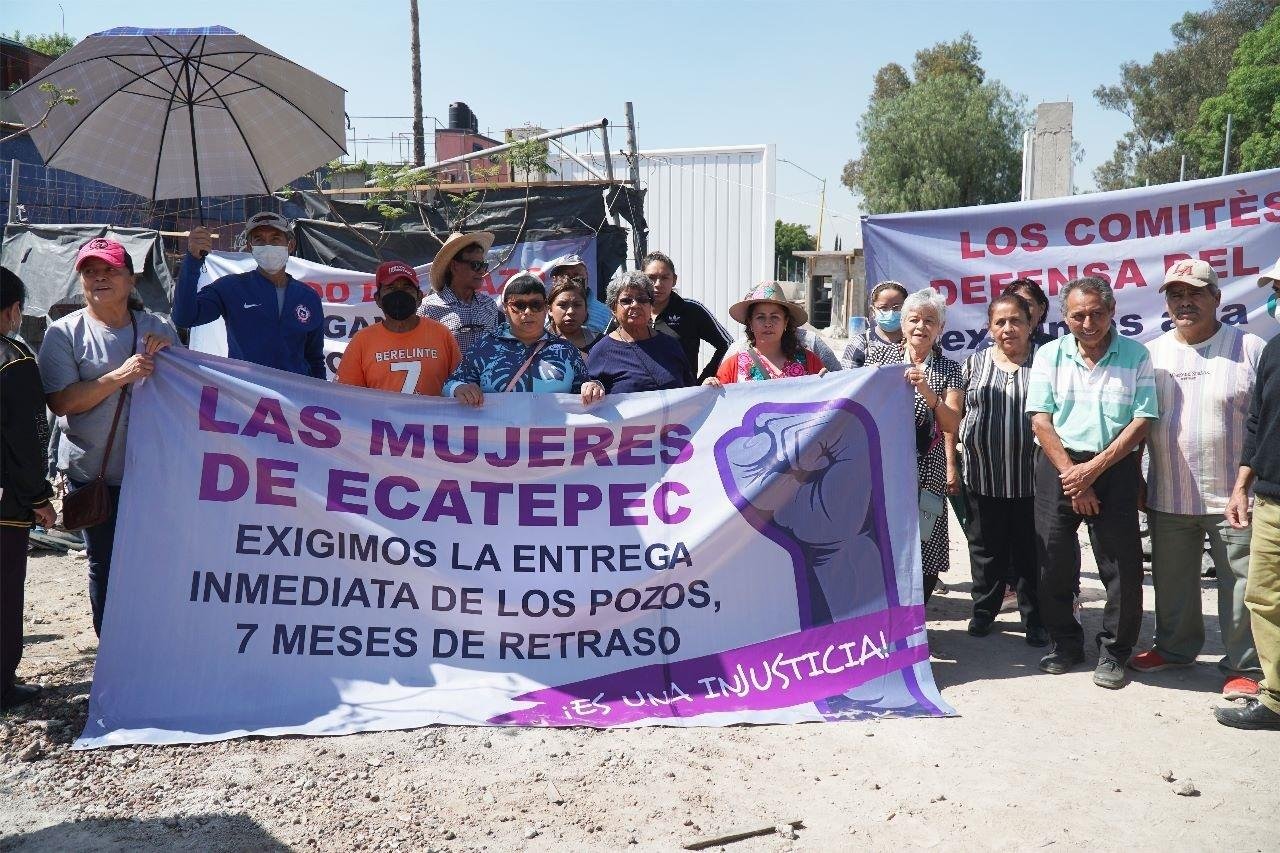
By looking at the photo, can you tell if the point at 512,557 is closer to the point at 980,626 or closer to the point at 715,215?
the point at 980,626

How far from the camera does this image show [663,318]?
6.27 m

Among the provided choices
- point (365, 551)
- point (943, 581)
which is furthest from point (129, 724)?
point (943, 581)

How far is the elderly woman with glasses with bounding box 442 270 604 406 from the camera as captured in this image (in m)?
4.64

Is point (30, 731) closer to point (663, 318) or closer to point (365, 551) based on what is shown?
point (365, 551)

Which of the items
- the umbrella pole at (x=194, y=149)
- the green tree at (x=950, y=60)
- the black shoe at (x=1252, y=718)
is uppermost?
the green tree at (x=950, y=60)

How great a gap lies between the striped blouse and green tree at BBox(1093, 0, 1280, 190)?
53266 mm

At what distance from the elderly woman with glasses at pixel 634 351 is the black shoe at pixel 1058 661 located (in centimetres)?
221

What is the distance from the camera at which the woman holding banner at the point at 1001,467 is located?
5.14 metres

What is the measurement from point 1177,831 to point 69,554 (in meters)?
7.23

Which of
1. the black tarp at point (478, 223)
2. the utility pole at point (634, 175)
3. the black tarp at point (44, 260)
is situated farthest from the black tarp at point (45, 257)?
the utility pole at point (634, 175)

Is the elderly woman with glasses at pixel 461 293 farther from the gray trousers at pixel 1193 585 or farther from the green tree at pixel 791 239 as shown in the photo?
the green tree at pixel 791 239

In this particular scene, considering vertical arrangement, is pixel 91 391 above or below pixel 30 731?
above

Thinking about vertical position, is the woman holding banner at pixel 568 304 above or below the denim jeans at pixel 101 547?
above

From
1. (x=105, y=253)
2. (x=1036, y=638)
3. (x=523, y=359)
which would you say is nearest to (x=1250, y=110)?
(x=1036, y=638)
